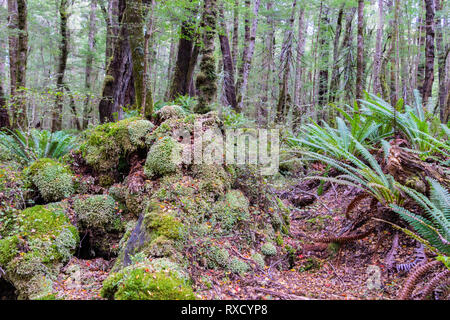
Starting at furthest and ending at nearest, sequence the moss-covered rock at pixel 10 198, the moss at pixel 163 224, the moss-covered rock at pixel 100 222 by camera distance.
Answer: the moss-covered rock at pixel 100 222 < the moss-covered rock at pixel 10 198 < the moss at pixel 163 224

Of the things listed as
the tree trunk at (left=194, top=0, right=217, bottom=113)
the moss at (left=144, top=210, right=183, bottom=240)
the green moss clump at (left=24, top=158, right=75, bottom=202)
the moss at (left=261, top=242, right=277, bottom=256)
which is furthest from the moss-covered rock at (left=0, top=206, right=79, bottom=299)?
the tree trunk at (left=194, top=0, right=217, bottom=113)

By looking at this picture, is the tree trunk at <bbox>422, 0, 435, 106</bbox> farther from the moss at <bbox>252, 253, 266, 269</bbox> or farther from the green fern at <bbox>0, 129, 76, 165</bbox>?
the green fern at <bbox>0, 129, 76, 165</bbox>

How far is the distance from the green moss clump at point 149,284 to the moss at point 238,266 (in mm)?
516

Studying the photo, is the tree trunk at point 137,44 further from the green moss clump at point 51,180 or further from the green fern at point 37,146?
the green moss clump at point 51,180

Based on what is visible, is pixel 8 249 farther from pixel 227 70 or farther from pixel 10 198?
pixel 227 70

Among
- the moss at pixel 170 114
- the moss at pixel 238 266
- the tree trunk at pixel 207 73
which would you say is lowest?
the moss at pixel 238 266

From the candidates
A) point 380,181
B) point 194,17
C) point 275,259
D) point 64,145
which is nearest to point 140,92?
point 64,145

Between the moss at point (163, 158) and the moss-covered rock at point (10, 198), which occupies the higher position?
the moss at point (163, 158)

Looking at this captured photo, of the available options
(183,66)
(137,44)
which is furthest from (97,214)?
(183,66)

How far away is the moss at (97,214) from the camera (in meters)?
2.73

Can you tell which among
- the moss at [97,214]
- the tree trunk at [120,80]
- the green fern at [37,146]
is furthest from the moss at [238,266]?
the tree trunk at [120,80]

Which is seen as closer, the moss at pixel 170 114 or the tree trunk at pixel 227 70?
the moss at pixel 170 114

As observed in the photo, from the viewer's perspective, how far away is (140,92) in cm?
425

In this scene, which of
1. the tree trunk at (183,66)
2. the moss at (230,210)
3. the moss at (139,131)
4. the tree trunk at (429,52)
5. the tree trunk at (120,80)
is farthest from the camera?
the tree trunk at (183,66)
